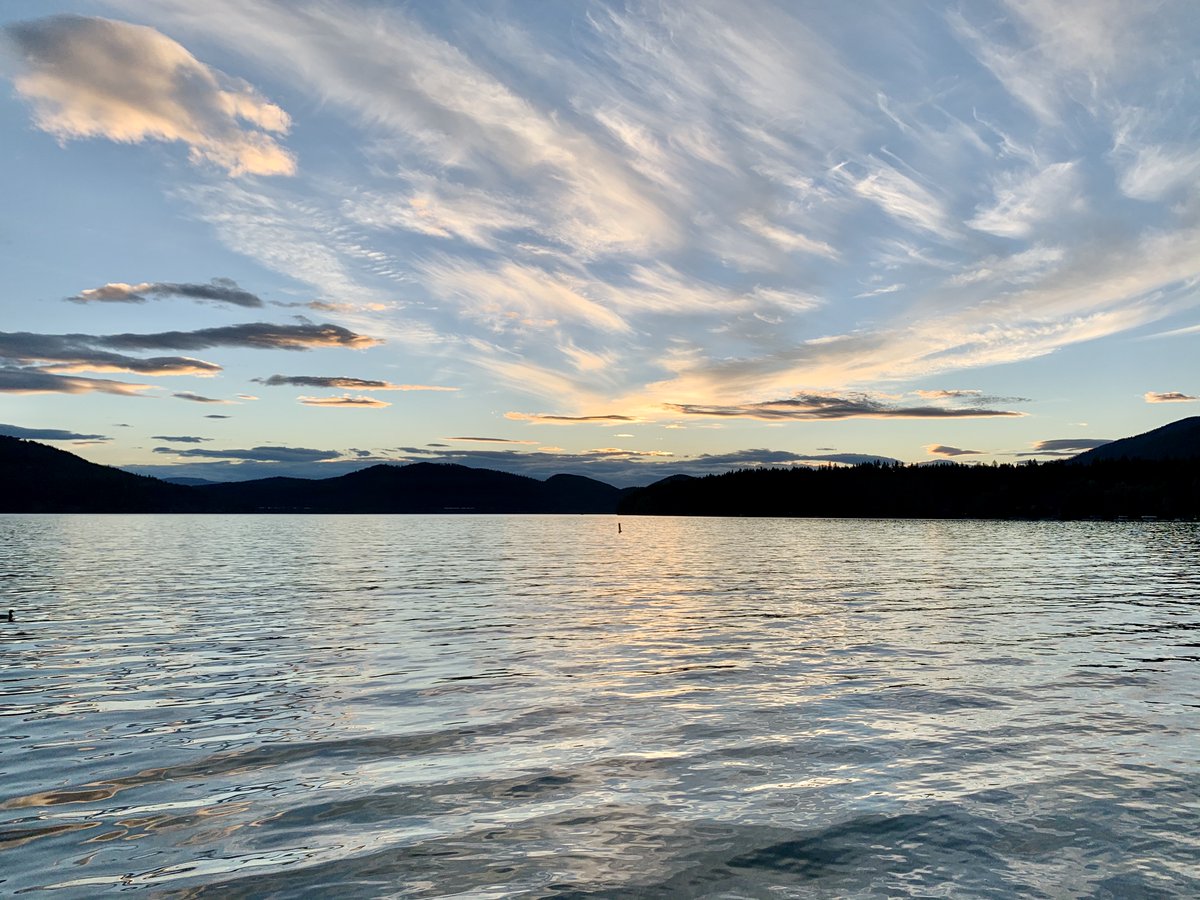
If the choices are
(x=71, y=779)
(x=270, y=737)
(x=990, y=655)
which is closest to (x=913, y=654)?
(x=990, y=655)

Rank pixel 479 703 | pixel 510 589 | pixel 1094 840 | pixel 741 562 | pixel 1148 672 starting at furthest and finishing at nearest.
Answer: pixel 741 562, pixel 510 589, pixel 1148 672, pixel 479 703, pixel 1094 840

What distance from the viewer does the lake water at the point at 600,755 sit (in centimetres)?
1070

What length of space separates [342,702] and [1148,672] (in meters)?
25.5

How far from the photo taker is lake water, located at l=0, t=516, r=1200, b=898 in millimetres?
10703

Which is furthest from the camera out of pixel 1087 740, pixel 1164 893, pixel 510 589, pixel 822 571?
pixel 822 571

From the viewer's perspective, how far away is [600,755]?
16.1 meters

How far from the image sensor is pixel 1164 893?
9.89 meters

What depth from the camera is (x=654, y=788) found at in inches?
552

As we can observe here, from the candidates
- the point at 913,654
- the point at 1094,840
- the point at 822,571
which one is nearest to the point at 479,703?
the point at 1094,840

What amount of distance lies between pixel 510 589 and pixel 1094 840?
4694cm

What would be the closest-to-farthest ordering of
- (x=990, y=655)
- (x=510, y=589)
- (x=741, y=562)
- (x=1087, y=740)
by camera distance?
(x=1087, y=740), (x=990, y=655), (x=510, y=589), (x=741, y=562)

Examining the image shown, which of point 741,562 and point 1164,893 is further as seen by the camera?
point 741,562

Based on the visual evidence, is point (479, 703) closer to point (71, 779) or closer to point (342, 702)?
point (342, 702)

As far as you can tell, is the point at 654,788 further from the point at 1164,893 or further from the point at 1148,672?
the point at 1148,672
